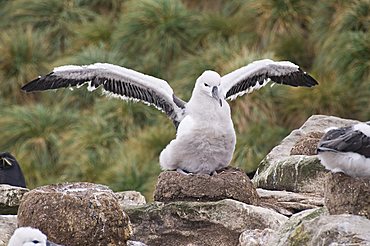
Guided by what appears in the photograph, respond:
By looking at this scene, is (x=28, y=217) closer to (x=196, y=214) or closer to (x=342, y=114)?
(x=196, y=214)

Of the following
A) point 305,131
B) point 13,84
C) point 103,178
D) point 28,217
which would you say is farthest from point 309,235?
point 13,84

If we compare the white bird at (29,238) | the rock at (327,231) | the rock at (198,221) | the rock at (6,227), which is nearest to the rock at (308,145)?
the rock at (198,221)

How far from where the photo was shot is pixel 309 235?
7.04m

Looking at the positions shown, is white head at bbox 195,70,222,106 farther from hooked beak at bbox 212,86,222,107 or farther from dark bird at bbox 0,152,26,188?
dark bird at bbox 0,152,26,188

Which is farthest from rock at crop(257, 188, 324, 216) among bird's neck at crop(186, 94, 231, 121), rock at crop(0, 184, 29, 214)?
rock at crop(0, 184, 29, 214)

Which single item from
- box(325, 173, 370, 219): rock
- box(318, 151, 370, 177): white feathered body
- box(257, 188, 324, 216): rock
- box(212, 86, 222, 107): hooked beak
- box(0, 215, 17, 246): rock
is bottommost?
box(0, 215, 17, 246): rock

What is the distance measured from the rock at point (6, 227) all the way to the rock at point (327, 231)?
2.22 metres

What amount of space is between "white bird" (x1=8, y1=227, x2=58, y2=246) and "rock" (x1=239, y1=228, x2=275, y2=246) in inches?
57.0

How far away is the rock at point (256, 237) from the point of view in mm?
7891

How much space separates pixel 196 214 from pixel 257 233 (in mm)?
985

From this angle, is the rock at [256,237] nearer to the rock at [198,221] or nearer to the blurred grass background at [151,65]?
the rock at [198,221]

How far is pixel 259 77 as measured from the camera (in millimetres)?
11062

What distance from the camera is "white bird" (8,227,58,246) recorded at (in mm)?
7164

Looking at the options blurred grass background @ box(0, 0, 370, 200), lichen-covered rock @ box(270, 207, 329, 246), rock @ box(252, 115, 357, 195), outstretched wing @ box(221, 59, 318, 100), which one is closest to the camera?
lichen-covered rock @ box(270, 207, 329, 246)
